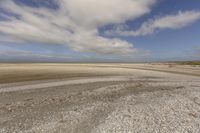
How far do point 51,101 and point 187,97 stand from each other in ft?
40.8

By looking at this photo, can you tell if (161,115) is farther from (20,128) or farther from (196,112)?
(20,128)

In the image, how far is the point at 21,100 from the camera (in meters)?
13.3

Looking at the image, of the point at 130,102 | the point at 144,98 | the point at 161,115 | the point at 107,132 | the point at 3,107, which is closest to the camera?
the point at 107,132

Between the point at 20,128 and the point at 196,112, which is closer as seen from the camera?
the point at 20,128

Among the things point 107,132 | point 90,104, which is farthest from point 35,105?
point 107,132

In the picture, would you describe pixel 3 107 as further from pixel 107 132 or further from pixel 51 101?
pixel 107 132

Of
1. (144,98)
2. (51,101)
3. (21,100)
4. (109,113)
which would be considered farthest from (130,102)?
(21,100)

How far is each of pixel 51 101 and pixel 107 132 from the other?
6813 millimetres

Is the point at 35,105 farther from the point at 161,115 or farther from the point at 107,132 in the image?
the point at 161,115

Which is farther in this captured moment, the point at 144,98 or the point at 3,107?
the point at 144,98

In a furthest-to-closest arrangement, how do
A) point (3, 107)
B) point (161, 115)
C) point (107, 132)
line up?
point (3, 107) → point (161, 115) → point (107, 132)

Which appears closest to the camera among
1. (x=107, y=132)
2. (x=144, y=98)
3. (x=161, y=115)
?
(x=107, y=132)

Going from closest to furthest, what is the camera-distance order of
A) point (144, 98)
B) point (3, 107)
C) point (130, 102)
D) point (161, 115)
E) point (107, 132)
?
point (107, 132) < point (161, 115) < point (3, 107) < point (130, 102) < point (144, 98)

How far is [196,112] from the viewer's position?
1055 centimetres
